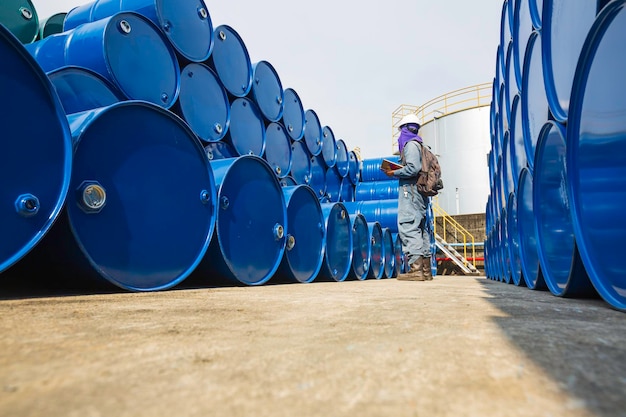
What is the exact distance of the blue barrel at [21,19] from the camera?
316 cm

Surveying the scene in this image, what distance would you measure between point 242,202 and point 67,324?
5.15 ft

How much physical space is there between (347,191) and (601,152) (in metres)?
5.30

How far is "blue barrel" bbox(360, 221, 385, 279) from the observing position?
4.62m

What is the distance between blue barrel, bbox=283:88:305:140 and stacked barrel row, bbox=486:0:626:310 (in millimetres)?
2653

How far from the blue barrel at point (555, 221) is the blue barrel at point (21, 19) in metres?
3.52

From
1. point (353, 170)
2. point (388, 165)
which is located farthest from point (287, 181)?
point (353, 170)

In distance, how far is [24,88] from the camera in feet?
4.51

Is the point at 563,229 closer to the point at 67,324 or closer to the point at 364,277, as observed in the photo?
the point at 67,324

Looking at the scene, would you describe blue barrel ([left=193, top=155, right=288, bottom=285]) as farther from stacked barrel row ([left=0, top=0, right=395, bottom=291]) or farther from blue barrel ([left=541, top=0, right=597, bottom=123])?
blue barrel ([left=541, top=0, right=597, bottom=123])

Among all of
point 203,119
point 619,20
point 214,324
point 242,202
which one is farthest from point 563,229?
point 203,119

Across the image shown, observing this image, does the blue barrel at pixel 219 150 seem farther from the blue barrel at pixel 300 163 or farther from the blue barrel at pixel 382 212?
the blue barrel at pixel 382 212

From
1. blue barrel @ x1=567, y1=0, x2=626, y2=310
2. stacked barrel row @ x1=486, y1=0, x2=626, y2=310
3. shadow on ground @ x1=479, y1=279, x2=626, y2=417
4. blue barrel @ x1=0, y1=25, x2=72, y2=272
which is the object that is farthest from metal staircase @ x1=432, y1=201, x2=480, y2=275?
blue barrel @ x1=0, y1=25, x2=72, y2=272

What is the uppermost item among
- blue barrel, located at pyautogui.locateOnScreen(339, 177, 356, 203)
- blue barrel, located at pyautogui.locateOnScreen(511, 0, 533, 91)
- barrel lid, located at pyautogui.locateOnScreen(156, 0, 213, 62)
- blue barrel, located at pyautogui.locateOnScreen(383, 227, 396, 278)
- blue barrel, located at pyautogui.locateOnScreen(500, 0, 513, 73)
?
blue barrel, located at pyautogui.locateOnScreen(500, 0, 513, 73)

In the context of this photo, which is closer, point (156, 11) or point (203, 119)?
point (156, 11)
